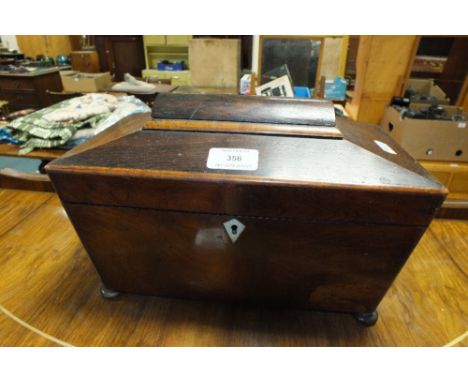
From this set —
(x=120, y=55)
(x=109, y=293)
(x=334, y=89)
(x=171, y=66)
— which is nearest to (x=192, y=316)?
(x=109, y=293)

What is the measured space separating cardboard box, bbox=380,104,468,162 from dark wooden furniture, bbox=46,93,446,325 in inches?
51.1

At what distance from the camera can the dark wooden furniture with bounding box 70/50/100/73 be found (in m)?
4.32

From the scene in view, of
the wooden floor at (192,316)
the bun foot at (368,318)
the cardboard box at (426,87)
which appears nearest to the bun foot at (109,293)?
the wooden floor at (192,316)

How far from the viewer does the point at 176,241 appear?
505mm

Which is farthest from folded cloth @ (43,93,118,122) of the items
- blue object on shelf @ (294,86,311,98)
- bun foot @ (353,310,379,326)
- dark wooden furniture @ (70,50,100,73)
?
dark wooden furniture @ (70,50,100,73)

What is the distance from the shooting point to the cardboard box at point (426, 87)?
2068mm

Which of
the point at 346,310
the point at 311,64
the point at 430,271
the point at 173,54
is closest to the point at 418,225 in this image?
the point at 346,310

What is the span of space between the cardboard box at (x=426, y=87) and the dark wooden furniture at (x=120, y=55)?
159 inches

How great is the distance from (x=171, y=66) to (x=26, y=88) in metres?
1.85

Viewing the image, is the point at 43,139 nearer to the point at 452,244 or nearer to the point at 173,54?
the point at 452,244

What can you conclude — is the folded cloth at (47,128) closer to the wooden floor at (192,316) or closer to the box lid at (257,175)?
the wooden floor at (192,316)

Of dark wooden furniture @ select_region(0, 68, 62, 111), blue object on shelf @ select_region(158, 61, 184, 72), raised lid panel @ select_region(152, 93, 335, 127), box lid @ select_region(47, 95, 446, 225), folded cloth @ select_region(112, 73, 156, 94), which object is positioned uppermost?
raised lid panel @ select_region(152, 93, 335, 127)

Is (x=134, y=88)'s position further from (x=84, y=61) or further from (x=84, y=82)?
(x=84, y=61)

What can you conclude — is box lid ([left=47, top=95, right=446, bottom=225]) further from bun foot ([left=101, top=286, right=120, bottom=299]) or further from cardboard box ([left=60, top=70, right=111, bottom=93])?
cardboard box ([left=60, top=70, right=111, bottom=93])
